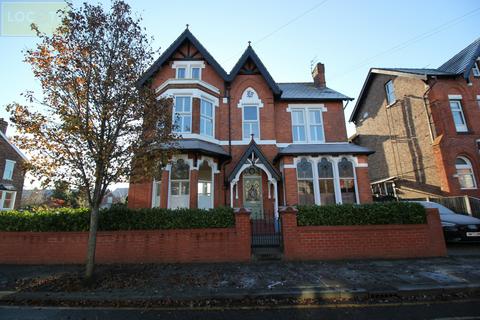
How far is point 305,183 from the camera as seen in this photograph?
1358 cm

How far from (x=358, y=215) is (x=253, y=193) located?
6200 millimetres

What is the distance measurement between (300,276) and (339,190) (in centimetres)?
816

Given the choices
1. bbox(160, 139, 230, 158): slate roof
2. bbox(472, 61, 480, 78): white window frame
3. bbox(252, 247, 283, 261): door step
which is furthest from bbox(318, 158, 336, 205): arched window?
bbox(472, 61, 480, 78): white window frame

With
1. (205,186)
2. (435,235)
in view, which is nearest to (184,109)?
(205,186)

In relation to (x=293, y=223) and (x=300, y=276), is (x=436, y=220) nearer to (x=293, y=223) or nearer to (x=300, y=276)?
(x=293, y=223)

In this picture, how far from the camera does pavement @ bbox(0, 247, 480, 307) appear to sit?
5.23 meters

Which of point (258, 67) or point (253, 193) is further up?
point (258, 67)

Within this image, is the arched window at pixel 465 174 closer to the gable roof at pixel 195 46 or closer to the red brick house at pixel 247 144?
the red brick house at pixel 247 144

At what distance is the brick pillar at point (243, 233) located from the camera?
8.20m

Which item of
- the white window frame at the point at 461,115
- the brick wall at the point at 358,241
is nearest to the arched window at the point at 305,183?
the brick wall at the point at 358,241

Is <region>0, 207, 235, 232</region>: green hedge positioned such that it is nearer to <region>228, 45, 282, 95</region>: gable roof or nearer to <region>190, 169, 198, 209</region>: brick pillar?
<region>190, 169, 198, 209</region>: brick pillar

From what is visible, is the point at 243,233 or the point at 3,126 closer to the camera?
the point at 243,233

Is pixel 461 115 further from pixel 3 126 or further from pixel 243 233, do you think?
pixel 3 126

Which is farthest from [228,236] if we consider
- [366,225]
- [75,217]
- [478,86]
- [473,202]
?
[478,86]
